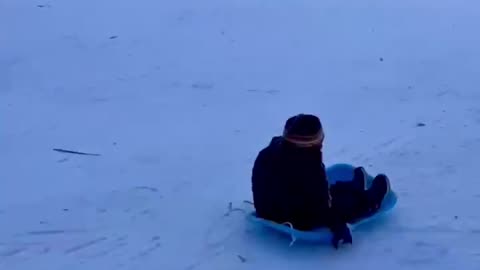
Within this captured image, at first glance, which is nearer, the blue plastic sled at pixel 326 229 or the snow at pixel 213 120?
the blue plastic sled at pixel 326 229

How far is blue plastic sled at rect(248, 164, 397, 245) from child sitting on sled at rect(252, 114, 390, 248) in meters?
0.03

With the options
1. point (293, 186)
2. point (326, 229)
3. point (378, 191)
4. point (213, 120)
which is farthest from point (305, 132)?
point (213, 120)

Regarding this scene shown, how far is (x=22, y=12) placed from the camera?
6.73m

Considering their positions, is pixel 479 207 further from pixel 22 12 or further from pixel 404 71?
pixel 22 12

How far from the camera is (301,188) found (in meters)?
3.27

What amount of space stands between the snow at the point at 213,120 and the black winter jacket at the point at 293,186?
0.13 metres

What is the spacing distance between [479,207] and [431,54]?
7.43 feet

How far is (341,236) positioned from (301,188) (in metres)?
0.26

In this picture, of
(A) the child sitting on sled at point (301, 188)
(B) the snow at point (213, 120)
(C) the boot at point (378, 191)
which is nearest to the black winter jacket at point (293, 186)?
(A) the child sitting on sled at point (301, 188)

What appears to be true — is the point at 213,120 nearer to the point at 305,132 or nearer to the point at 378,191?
the point at 378,191

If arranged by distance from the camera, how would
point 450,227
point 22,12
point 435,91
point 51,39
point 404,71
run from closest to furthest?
1. point 450,227
2. point 435,91
3. point 404,71
4. point 51,39
5. point 22,12

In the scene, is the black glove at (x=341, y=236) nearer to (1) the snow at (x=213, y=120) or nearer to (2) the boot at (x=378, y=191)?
(1) the snow at (x=213, y=120)

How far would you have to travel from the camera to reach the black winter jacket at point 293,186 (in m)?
3.24

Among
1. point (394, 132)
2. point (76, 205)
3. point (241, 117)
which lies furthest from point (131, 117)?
point (394, 132)
